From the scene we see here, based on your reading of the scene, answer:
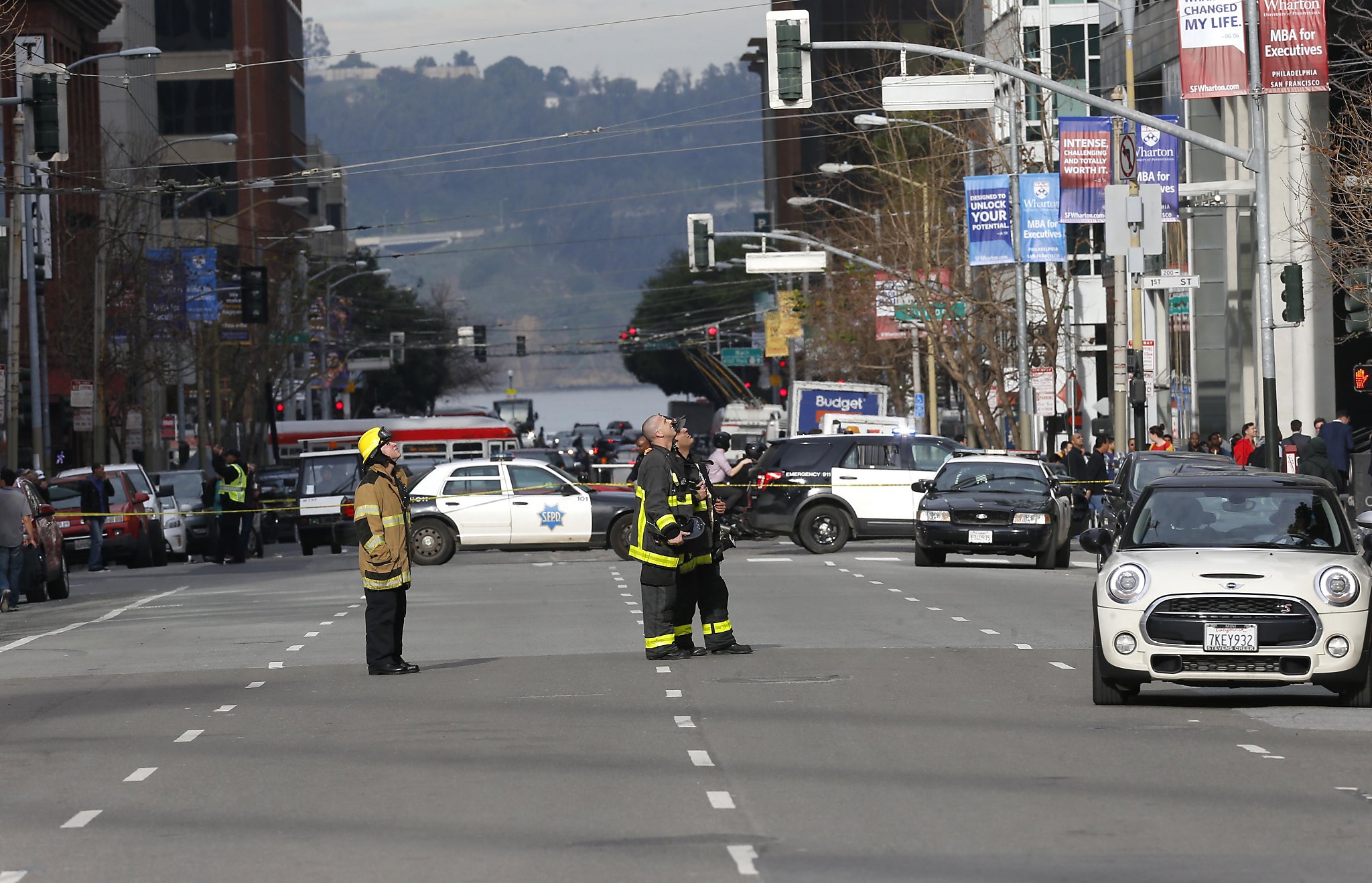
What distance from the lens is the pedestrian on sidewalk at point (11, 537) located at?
2662 cm

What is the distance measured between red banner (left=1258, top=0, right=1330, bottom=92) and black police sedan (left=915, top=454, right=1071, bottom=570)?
6.29 meters

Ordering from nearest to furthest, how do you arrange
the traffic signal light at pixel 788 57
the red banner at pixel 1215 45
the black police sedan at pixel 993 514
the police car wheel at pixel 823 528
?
the traffic signal light at pixel 788 57 < the red banner at pixel 1215 45 < the black police sedan at pixel 993 514 < the police car wheel at pixel 823 528

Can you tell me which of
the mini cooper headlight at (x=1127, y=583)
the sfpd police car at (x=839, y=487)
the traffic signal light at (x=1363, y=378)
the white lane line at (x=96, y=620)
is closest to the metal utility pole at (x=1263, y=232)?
the traffic signal light at (x=1363, y=378)

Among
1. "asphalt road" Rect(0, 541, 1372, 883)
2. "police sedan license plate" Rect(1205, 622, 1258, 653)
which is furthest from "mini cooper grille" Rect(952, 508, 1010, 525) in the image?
"police sedan license plate" Rect(1205, 622, 1258, 653)

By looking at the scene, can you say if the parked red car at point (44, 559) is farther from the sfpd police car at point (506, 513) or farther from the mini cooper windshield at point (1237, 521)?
the mini cooper windshield at point (1237, 521)

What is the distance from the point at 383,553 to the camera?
16.9 meters

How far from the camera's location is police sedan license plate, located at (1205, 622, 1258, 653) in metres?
13.1

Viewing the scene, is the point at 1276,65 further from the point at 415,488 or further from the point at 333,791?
the point at 333,791

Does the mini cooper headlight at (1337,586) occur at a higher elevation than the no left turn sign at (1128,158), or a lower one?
lower

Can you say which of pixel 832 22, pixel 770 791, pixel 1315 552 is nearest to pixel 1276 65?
pixel 1315 552

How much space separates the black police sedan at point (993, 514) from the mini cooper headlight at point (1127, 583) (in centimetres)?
1637

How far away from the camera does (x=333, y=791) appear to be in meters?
10.8

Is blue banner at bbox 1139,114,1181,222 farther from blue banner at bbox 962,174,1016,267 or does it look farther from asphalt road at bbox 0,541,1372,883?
asphalt road at bbox 0,541,1372,883

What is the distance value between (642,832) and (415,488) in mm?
25058
